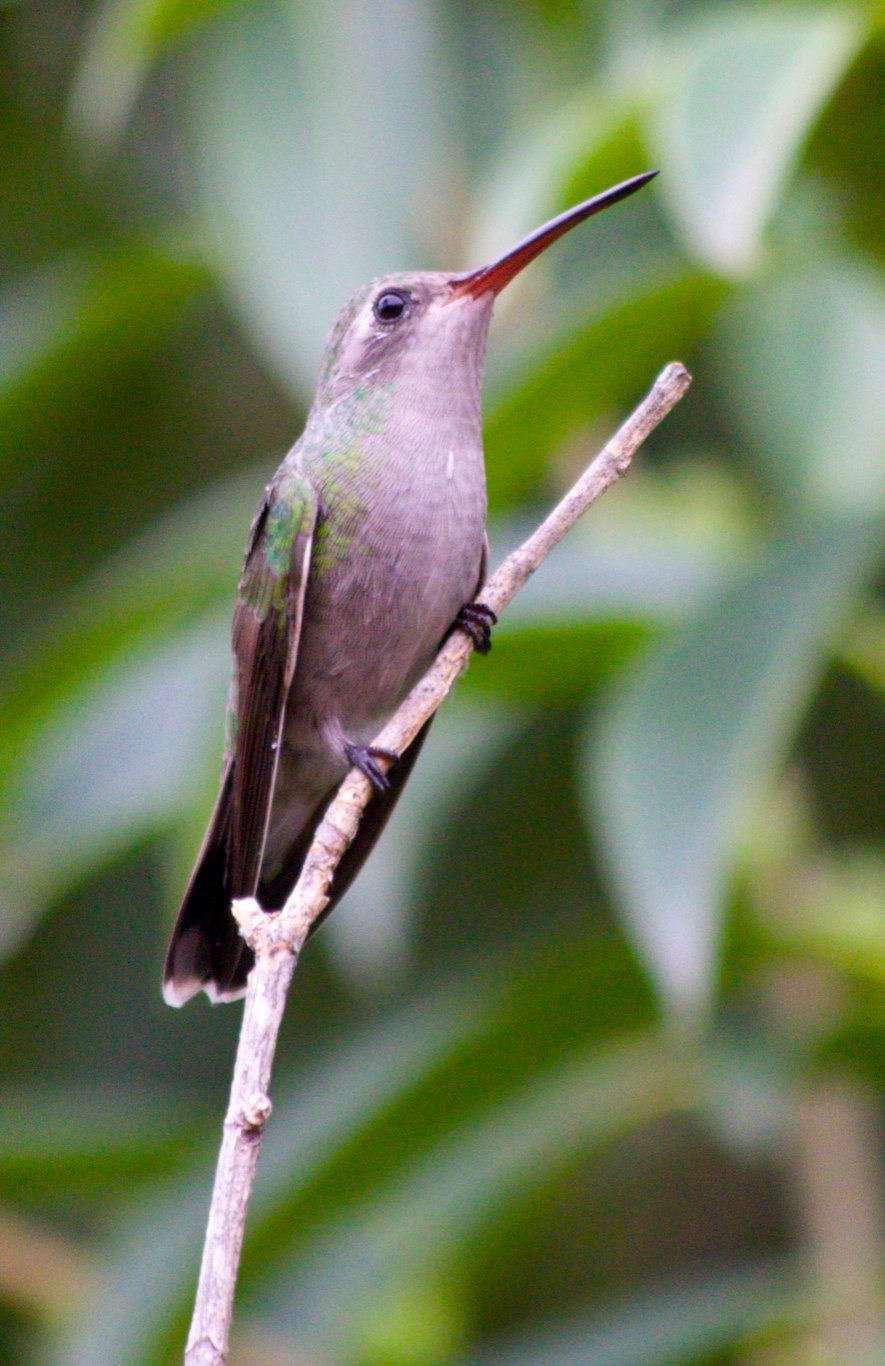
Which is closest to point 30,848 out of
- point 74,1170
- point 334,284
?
point 74,1170

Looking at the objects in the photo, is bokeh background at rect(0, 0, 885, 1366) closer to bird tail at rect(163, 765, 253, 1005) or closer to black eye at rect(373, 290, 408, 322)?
black eye at rect(373, 290, 408, 322)

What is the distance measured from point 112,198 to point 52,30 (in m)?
0.55

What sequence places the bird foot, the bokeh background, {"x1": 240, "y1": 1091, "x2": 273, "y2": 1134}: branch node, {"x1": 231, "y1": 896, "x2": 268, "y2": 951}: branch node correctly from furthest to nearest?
the bokeh background < the bird foot < {"x1": 231, "y1": 896, "x2": 268, "y2": 951}: branch node < {"x1": 240, "y1": 1091, "x2": 273, "y2": 1134}: branch node

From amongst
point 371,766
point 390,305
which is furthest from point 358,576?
point 390,305

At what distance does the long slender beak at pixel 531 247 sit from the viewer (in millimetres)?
2334

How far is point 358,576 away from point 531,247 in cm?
55

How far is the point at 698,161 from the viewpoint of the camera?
2.81 meters

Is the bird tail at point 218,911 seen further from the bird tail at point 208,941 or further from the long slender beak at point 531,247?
the long slender beak at point 531,247

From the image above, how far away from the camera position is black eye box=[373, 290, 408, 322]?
2988 millimetres

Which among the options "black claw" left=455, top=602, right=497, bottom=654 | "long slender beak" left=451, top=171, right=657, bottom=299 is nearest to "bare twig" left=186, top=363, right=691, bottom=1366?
"black claw" left=455, top=602, right=497, bottom=654

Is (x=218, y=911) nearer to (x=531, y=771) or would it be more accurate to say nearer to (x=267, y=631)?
(x=267, y=631)

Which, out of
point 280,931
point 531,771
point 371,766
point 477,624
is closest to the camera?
point 280,931

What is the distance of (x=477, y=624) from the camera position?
279cm

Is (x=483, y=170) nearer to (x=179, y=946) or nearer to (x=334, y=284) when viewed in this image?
(x=334, y=284)
